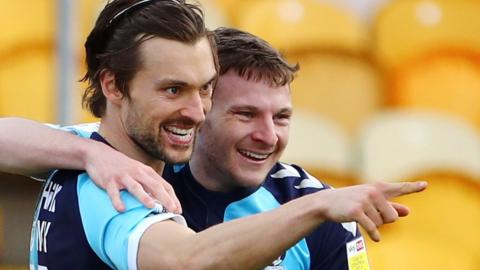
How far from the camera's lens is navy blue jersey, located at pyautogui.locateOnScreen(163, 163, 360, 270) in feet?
10.6

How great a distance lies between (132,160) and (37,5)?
3.71 m

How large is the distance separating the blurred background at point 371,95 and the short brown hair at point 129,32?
2.51m

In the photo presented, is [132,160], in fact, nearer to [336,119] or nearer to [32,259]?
[32,259]

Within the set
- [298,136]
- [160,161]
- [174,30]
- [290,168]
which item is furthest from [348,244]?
[298,136]

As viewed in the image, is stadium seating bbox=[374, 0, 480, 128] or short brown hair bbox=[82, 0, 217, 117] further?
stadium seating bbox=[374, 0, 480, 128]

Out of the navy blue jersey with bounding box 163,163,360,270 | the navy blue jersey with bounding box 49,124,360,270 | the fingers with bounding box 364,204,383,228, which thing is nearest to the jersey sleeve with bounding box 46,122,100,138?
the navy blue jersey with bounding box 49,124,360,270

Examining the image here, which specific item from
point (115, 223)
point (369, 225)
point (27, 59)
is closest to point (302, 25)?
point (27, 59)

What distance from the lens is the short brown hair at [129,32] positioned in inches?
110

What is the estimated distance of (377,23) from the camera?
22.2ft

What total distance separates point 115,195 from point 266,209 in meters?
0.82

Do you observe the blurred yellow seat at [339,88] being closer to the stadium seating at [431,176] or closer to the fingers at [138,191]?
the stadium seating at [431,176]

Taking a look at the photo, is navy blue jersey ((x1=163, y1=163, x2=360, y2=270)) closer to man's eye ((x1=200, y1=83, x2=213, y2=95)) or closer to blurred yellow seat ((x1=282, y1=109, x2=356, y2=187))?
man's eye ((x1=200, y1=83, x2=213, y2=95))

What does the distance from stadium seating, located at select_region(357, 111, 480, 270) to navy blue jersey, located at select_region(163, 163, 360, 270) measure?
2.47m

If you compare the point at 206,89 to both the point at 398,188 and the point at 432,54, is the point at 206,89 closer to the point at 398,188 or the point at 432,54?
the point at 398,188
